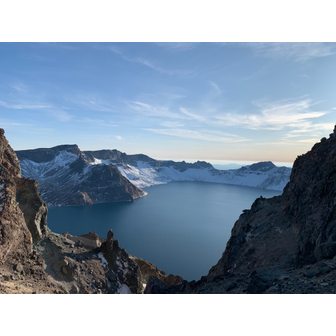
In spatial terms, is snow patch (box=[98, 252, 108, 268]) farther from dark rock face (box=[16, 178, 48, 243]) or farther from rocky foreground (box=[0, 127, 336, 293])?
dark rock face (box=[16, 178, 48, 243])

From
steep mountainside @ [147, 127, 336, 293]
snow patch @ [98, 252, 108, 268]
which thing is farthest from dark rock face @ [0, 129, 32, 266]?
snow patch @ [98, 252, 108, 268]

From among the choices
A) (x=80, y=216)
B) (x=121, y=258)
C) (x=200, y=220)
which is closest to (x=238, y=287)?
A: (x=121, y=258)

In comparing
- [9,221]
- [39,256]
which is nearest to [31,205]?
[39,256]

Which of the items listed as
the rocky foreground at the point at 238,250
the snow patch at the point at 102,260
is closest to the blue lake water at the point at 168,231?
the snow patch at the point at 102,260

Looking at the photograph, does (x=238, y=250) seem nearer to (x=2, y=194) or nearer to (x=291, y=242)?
(x=291, y=242)
